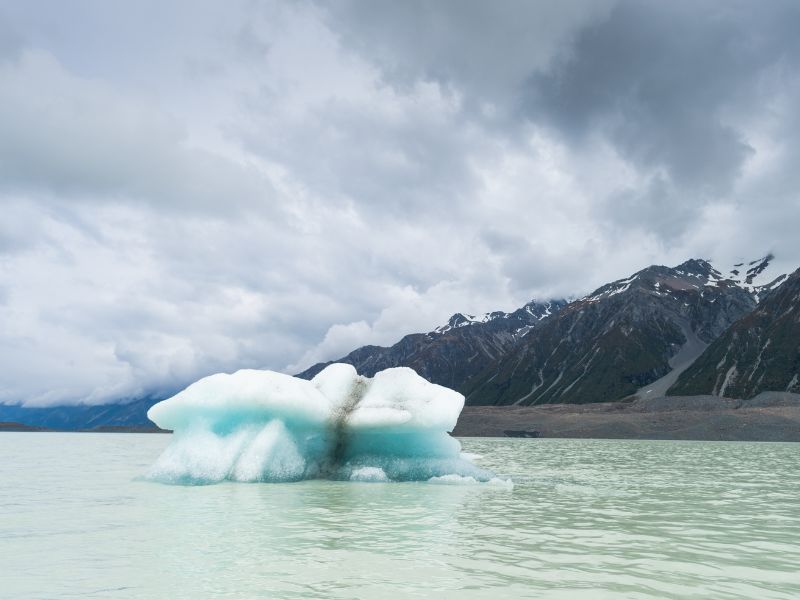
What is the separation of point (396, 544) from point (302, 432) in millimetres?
14189

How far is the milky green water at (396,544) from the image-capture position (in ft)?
29.6

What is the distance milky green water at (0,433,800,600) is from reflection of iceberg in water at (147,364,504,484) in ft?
8.28

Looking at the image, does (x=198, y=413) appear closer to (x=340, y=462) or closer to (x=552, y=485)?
(x=340, y=462)

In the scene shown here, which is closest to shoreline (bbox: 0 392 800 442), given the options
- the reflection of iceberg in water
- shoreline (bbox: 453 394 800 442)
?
shoreline (bbox: 453 394 800 442)

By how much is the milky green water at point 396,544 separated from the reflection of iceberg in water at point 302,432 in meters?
2.53

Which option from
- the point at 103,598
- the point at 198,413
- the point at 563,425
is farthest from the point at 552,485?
the point at 563,425

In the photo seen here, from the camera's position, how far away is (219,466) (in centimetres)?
2420

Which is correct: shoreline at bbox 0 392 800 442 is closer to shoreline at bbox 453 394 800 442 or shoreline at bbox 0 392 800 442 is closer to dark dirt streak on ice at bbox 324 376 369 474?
shoreline at bbox 453 394 800 442

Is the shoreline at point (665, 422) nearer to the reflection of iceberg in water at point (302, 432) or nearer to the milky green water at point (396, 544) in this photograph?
the milky green water at point (396, 544)

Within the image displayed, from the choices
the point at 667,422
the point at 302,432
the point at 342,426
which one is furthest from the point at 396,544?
the point at 667,422

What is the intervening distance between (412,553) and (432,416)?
13.2 meters

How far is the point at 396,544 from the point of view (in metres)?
12.3

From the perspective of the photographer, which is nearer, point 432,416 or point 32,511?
point 32,511

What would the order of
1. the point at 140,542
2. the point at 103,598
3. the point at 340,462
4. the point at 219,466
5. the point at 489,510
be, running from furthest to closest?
the point at 340,462 < the point at 219,466 < the point at 489,510 < the point at 140,542 < the point at 103,598
